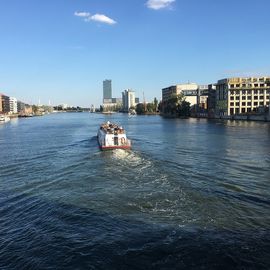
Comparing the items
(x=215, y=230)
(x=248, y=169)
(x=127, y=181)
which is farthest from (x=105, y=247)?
(x=248, y=169)

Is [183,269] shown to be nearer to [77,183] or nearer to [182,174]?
[77,183]

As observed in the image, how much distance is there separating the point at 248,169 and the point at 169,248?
895 inches

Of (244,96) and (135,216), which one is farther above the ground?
(244,96)

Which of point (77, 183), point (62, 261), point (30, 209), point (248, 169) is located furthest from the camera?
point (248, 169)

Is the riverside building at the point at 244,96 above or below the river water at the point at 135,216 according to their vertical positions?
above

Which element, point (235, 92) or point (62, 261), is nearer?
point (62, 261)

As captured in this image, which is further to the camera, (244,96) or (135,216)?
(244,96)

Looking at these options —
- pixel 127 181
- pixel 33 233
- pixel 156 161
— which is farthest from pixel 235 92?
pixel 33 233

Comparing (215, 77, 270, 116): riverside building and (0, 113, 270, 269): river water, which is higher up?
(215, 77, 270, 116): riverside building

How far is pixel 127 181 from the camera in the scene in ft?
105

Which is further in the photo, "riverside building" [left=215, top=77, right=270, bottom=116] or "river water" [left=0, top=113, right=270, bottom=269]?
"riverside building" [left=215, top=77, right=270, bottom=116]

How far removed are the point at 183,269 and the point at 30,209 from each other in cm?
1247

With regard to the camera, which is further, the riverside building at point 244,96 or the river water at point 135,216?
the riverside building at point 244,96

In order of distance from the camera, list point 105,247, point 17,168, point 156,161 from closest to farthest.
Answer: point 105,247 < point 17,168 < point 156,161
